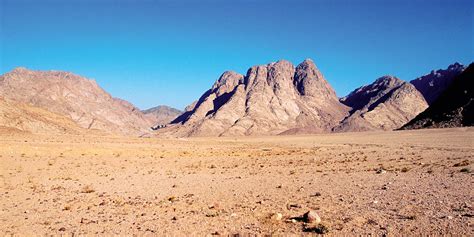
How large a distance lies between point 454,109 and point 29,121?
124m

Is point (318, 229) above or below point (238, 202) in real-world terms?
below

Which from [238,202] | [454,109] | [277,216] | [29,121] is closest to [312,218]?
[277,216]

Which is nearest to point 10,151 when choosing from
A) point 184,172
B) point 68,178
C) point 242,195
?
point 68,178

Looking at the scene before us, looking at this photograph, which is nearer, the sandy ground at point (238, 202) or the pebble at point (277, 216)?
the sandy ground at point (238, 202)

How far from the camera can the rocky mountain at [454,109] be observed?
108 metres

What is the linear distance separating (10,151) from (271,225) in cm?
3672

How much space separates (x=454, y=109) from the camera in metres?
116

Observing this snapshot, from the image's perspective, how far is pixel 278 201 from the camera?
49.4 feet

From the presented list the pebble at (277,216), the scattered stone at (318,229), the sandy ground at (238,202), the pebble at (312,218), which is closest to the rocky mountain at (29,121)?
the sandy ground at (238,202)

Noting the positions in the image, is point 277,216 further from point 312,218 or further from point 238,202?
point 238,202

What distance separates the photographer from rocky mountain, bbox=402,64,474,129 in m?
108

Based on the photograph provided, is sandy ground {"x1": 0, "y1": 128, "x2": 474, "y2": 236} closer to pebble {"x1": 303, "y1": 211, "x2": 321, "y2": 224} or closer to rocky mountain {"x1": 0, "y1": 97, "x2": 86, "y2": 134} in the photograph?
pebble {"x1": 303, "y1": 211, "x2": 321, "y2": 224}

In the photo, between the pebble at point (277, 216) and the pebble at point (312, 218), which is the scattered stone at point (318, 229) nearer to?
the pebble at point (312, 218)

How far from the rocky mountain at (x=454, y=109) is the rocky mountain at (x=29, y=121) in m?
108
